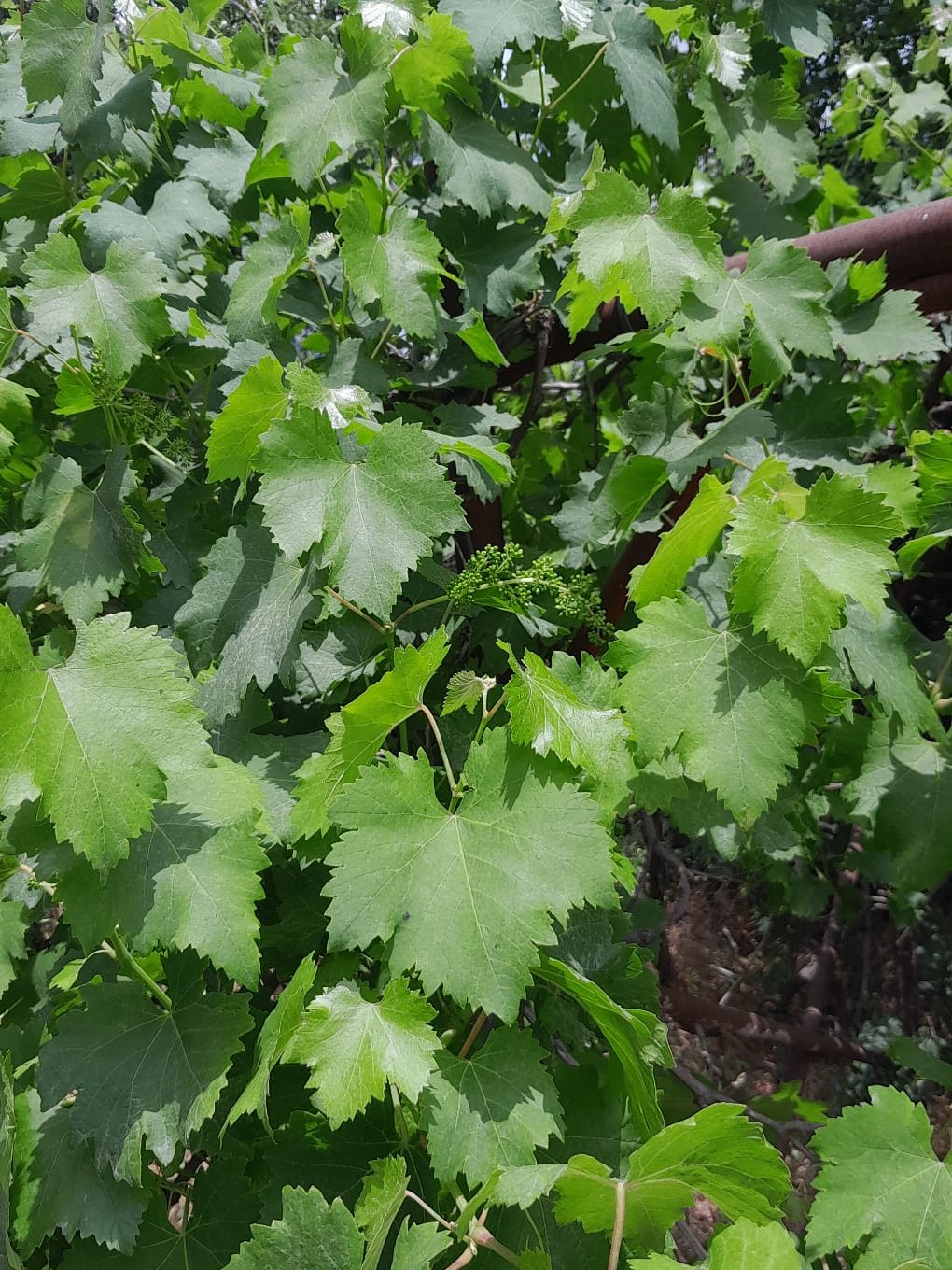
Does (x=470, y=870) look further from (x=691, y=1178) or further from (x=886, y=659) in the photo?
(x=886, y=659)

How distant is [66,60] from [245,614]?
0.84m

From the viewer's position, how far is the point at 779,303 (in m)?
1.32

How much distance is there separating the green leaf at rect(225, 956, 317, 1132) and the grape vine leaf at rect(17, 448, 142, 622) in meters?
0.61

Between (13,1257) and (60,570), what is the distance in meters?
0.80

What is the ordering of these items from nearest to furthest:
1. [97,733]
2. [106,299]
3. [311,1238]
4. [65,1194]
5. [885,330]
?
[311,1238]
[97,733]
[65,1194]
[106,299]
[885,330]

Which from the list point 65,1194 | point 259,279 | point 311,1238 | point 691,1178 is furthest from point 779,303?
point 65,1194

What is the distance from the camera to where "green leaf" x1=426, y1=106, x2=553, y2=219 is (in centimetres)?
134

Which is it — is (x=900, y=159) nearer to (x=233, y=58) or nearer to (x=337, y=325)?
(x=233, y=58)

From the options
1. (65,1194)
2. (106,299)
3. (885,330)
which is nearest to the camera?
(65,1194)

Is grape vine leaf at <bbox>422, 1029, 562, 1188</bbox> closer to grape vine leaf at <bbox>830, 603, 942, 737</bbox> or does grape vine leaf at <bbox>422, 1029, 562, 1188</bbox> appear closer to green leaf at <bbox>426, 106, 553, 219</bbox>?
grape vine leaf at <bbox>830, 603, 942, 737</bbox>

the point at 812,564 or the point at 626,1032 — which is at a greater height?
the point at 812,564

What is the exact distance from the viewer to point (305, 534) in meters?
1.02

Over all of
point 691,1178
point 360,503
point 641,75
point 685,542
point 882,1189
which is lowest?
point 882,1189

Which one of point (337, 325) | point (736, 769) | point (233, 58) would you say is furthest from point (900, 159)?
point (736, 769)
